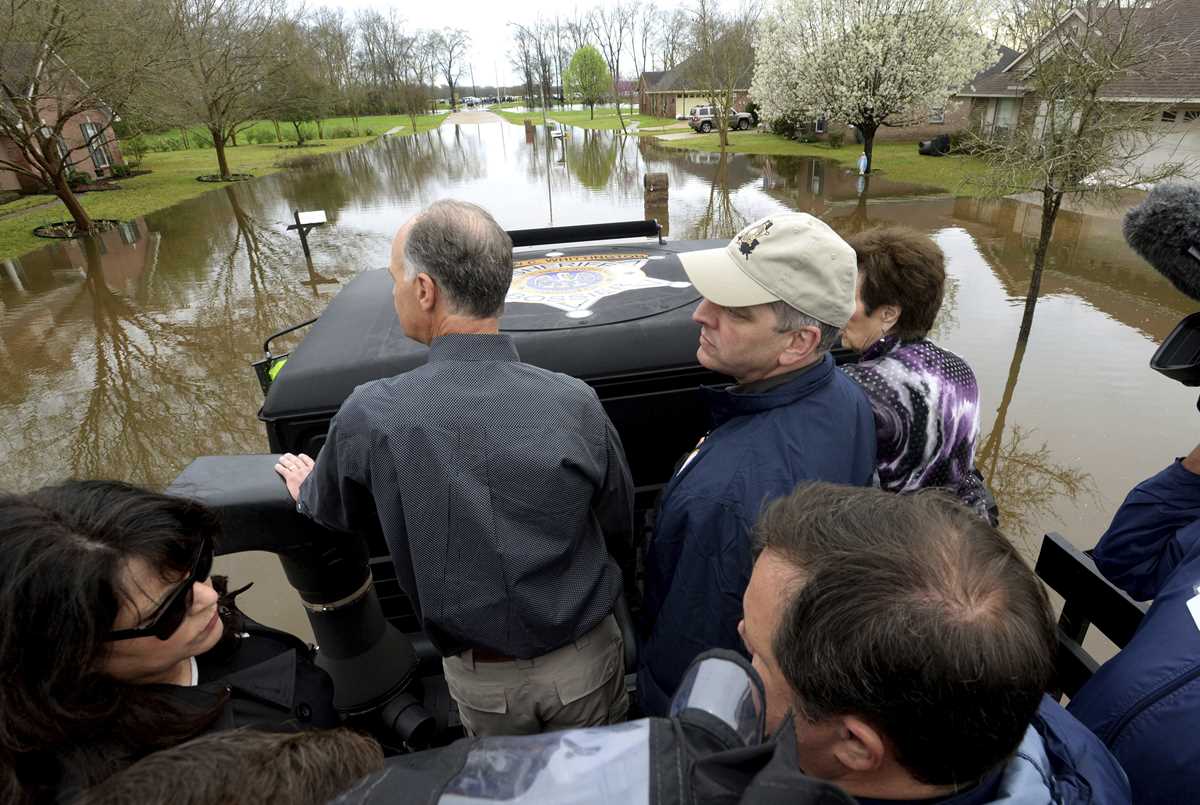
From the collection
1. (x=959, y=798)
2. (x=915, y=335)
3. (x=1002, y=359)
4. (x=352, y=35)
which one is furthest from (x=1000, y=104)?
(x=352, y=35)

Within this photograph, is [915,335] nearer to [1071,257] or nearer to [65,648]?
[65,648]

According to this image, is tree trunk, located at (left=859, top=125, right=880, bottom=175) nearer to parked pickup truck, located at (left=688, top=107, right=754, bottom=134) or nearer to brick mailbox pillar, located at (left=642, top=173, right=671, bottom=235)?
brick mailbox pillar, located at (left=642, top=173, right=671, bottom=235)

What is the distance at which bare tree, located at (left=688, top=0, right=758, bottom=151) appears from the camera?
32031 mm

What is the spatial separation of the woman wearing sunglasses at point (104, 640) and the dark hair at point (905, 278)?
2140 millimetres

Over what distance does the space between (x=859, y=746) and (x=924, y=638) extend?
0.23 metres

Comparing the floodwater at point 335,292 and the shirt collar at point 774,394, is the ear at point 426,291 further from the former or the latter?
the floodwater at point 335,292

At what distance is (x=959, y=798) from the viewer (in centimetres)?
92

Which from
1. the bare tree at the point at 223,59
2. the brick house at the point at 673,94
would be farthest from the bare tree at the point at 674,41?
the bare tree at the point at 223,59

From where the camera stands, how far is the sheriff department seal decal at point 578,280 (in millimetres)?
2883

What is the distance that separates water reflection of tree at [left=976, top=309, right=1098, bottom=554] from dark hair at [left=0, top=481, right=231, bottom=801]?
5339mm

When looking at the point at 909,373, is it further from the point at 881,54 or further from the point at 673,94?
the point at 673,94

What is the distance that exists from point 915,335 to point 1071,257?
1208 centimetres

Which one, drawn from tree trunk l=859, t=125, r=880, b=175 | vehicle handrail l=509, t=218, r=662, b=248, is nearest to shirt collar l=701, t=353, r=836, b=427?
vehicle handrail l=509, t=218, r=662, b=248

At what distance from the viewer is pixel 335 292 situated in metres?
11.2
